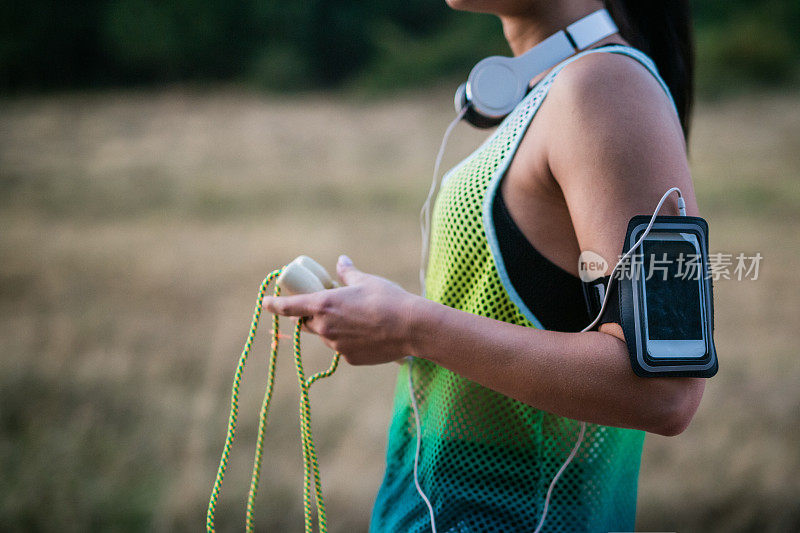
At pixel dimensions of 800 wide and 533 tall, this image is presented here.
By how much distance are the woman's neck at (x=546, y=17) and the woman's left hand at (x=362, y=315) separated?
306 millimetres

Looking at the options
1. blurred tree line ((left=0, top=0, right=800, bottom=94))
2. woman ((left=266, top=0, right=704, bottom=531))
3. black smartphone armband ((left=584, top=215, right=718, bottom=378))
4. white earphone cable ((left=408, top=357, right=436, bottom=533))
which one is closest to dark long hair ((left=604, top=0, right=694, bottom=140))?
woman ((left=266, top=0, right=704, bottom=531))

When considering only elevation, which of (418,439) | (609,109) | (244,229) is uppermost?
(244,229)

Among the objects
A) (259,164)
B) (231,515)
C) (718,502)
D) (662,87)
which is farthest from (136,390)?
(662,87)

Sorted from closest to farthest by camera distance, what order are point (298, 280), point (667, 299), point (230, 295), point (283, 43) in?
1. point (667, 299)
2. point (298, 280)
3. point (230, 295)
4. point (283, 43)

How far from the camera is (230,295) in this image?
2600 mm

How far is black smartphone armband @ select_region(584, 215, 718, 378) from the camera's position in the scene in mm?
422

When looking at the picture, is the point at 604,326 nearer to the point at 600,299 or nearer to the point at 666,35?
the point at 600,299

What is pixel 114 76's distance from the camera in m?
3.30

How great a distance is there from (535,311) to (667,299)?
0.12 metres

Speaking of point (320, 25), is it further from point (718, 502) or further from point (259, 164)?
point (718, 502)

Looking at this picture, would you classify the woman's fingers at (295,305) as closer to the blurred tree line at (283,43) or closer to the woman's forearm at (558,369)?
the woman's forearm at (558,369)

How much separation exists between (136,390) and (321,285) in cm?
171

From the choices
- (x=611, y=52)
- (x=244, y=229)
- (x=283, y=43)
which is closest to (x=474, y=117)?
(x=611, y=52)

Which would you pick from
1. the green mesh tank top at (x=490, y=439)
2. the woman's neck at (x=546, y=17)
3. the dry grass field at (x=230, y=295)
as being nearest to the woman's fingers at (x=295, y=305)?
the green mesh tank top at (x=490, y=439)
